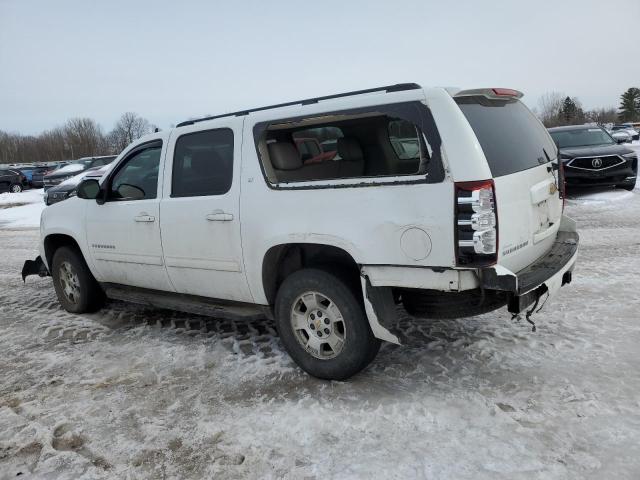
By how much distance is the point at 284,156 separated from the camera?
12.6 ft

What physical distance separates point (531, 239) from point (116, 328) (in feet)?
12.9

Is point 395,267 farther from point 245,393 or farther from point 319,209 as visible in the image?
point 245,393

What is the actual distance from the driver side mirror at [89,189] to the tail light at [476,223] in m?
3.55

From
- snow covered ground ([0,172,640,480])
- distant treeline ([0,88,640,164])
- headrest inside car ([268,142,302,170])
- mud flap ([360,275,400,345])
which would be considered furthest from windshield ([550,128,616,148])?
distant treeline ([0,88,640,164])

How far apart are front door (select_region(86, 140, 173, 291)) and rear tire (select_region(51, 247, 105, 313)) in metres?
0.36

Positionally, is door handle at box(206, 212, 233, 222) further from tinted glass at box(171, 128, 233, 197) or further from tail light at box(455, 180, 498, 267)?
tail light at box(455, 180, 498, 267)

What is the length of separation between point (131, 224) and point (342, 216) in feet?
7.61

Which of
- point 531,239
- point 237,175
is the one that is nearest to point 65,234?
point 237,175

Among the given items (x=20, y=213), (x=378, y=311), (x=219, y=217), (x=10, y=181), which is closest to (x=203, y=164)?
(x=219, y=217)

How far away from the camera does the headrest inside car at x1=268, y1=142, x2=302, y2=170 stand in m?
3.77

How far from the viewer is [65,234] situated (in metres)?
5.43

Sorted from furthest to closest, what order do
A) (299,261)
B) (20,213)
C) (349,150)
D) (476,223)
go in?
(20,213)
(349,150)
(299,261)
(476,223)

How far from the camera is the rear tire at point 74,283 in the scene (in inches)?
211

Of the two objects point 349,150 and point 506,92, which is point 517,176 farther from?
point 349,150
